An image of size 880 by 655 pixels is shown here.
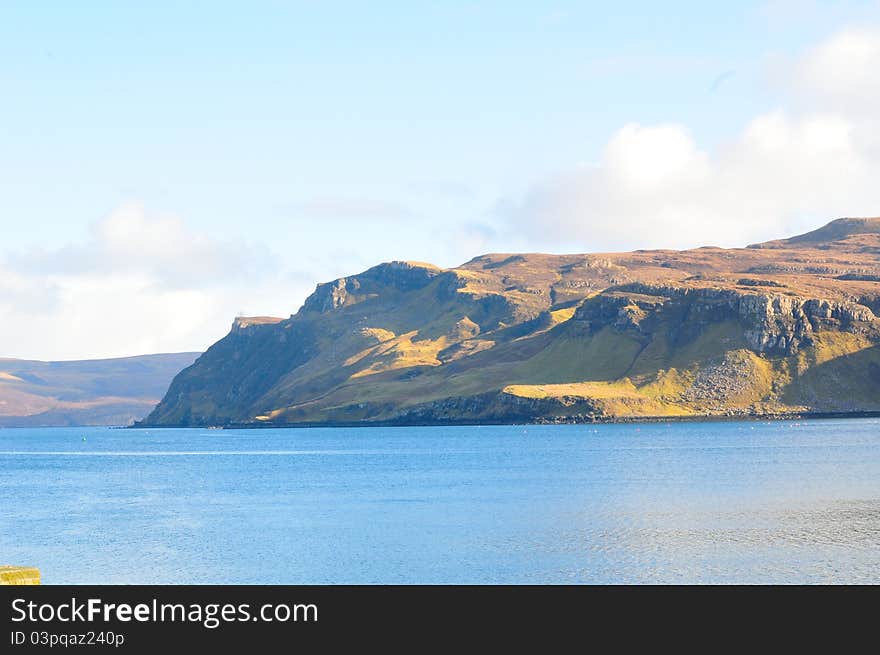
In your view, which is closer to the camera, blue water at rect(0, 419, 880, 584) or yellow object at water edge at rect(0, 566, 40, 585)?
yellow object at water edge at rect(0, 566, 40, 585)

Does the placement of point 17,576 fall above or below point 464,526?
above

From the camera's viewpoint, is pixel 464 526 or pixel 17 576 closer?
pixel 17 576

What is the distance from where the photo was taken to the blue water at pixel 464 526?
66.2m

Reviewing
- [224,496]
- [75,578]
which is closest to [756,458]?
[224,496]

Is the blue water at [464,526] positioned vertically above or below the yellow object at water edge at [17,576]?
below

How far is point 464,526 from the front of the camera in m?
88.7

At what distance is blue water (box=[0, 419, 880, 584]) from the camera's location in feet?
Result: 217

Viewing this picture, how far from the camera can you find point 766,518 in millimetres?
90188

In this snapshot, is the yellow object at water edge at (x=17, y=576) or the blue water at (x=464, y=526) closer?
the yellow object at water edge at (x=17, y=576)

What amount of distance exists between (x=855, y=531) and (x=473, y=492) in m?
51.0

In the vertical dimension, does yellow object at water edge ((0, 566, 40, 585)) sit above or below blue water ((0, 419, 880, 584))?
above
